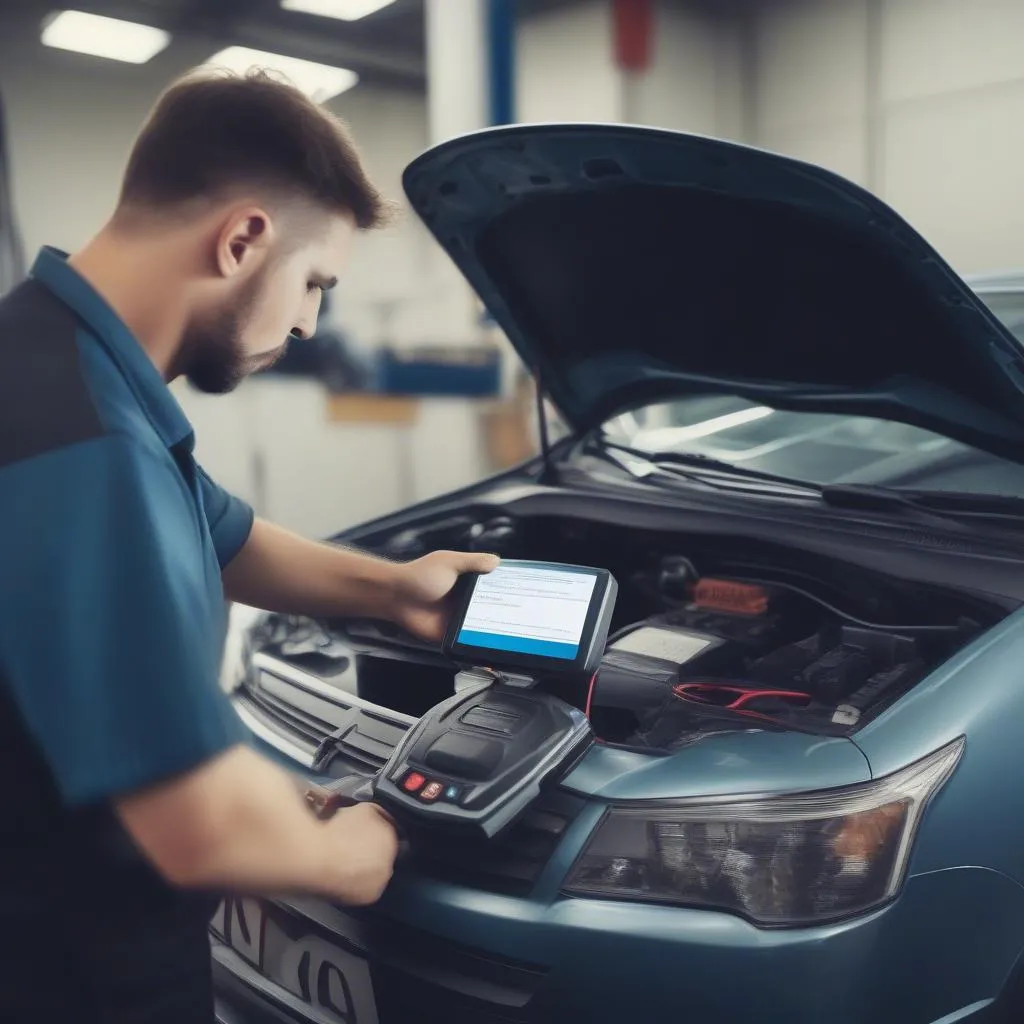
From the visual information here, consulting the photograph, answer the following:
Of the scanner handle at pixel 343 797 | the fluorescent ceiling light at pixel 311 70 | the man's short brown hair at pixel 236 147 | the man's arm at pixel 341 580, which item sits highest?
the fluorescent ceiling light at pixel 311 70

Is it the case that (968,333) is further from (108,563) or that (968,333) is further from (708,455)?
(108,563)

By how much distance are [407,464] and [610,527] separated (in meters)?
4.34

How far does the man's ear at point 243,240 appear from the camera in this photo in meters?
0.97

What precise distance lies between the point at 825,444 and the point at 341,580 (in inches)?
47.0

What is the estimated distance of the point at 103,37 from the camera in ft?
21.9

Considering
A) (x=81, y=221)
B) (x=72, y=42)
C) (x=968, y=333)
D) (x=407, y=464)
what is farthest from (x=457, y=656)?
(x=72, y=42)

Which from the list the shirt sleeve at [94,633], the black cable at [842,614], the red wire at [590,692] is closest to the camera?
the shirt sleeve at [94,633]

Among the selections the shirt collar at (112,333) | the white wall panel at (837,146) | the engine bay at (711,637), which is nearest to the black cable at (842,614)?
the engine bay at (711,637)

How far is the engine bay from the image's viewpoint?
1.40 meters

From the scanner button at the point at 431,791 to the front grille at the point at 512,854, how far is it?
5 cm

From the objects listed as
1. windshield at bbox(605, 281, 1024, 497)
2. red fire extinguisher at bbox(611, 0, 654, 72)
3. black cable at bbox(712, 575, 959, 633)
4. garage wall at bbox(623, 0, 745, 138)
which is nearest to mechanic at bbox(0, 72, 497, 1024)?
black cable at bbox(712, 575, 959, 633)

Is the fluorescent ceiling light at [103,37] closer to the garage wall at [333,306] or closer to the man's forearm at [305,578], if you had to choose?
the garage wall at [333,306]

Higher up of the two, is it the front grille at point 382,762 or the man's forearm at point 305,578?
the man's forearm at point 305,578

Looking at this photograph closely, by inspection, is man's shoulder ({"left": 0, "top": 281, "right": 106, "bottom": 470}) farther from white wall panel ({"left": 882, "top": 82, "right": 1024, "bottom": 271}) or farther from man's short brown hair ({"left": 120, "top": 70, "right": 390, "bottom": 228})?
white wall panel ({"left": 882, "top": 82, "right": 1024, "bottom": 271})
